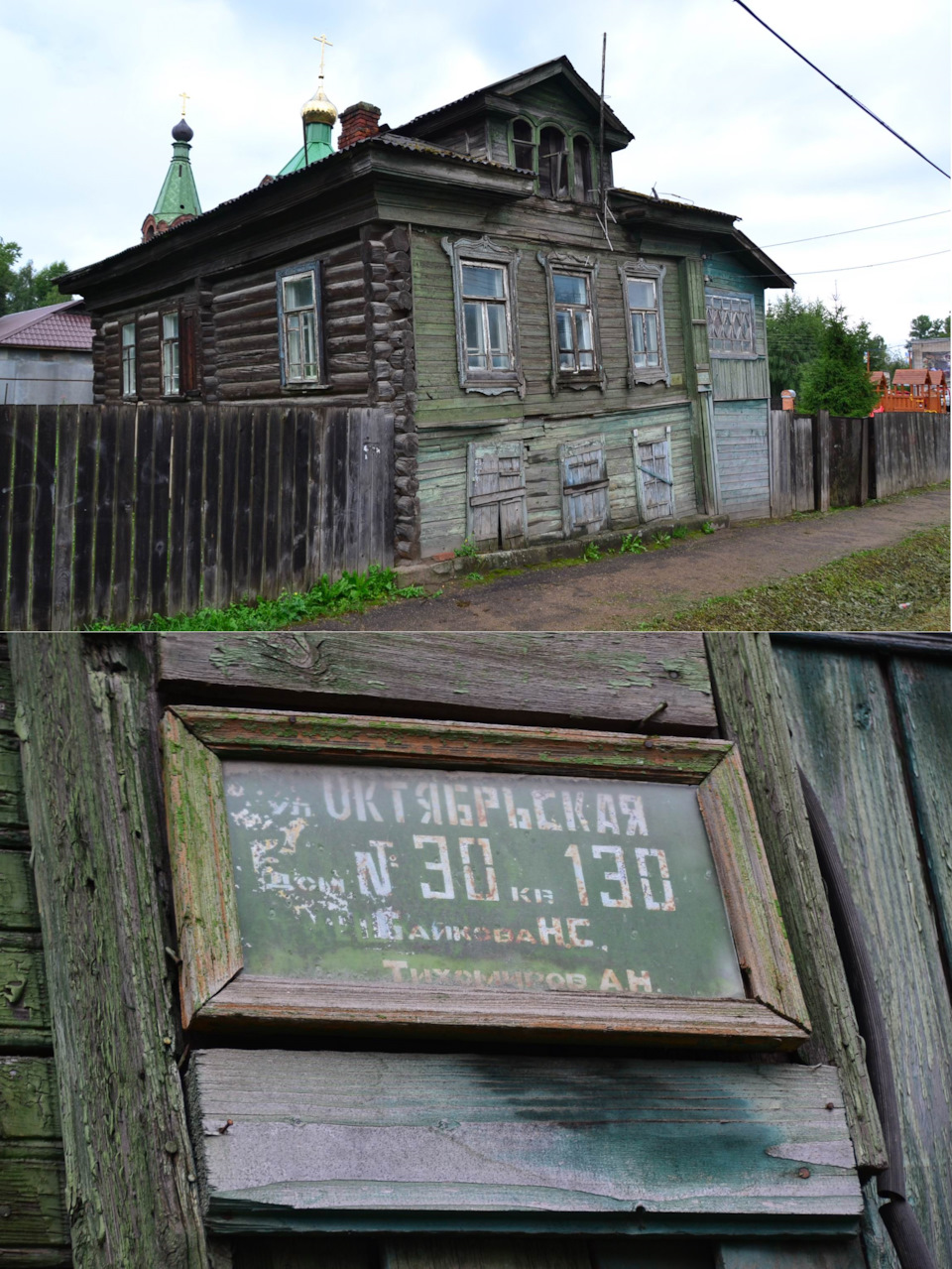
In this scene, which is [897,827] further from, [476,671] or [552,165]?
[552,165]

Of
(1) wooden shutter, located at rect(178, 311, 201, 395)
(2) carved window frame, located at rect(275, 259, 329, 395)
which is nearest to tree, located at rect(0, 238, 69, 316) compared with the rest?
(2) carved window frame, located at rect(275, 259, 329, 395)

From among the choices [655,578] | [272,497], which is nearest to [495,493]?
[272,497]

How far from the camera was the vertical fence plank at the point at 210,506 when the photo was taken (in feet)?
8.59

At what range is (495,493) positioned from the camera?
18.2ft

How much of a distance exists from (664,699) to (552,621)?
1583mm

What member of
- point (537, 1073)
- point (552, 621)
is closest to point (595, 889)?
point (537, 1073)

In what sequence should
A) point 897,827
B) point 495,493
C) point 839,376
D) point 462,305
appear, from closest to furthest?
point 897,827, point 839,376, point 462,305, point 495,493

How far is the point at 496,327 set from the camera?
575cm

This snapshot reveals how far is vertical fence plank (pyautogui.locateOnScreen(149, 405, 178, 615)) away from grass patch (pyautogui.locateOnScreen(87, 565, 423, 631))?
79 millimetres

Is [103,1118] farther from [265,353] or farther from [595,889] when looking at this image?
[265,353]

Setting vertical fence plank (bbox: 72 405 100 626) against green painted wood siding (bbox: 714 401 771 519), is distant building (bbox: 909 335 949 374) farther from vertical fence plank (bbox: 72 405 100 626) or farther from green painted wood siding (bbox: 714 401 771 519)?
vertical fence plank (bbox: 72 405 100 626)

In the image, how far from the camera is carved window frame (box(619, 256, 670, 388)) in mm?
4156

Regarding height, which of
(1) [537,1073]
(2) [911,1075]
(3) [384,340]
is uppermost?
(3) [384,340]

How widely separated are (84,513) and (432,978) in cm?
211
